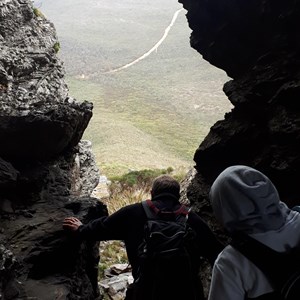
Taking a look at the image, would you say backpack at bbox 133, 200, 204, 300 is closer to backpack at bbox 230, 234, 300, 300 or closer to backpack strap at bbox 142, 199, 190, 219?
backpack strap at bbox 142, 199, 190, 219

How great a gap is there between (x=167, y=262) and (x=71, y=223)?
8.80ft

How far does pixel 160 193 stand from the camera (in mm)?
5117

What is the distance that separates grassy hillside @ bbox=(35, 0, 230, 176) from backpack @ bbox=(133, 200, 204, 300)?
2448 centimetres

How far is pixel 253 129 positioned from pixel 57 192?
448 centimetres

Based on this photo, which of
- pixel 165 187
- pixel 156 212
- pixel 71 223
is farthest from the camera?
pixel 71 223

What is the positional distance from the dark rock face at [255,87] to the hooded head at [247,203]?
13.3ft

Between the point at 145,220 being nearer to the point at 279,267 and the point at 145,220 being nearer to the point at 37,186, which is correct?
the point at 279,267

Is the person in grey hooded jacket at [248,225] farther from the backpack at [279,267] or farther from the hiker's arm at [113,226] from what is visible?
the hiker's arm at [113,226]

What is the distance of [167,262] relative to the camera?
4.58 metres

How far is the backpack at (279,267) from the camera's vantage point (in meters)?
2.99

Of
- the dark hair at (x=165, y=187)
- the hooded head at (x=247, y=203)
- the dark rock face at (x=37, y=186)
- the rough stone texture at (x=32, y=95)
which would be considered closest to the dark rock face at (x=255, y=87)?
the dark hair at (x=165, y=187)

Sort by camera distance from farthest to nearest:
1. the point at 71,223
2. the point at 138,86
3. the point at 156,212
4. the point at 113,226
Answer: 1. the point at 138,86
2. the point at 71,223
3. the point at 113,226
4. the point at 156,212

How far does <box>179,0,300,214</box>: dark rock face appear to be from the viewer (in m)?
7.27

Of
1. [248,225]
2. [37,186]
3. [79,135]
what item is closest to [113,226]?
[248,225]
